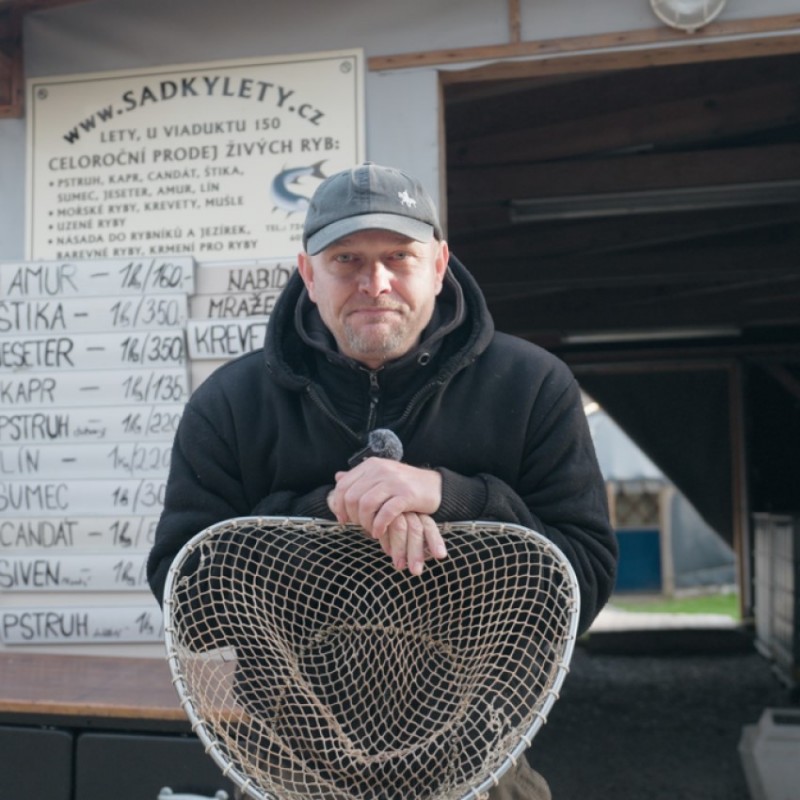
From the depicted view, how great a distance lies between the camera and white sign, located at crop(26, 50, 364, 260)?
433 cm

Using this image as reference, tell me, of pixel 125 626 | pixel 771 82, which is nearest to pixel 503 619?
pixel 125 626

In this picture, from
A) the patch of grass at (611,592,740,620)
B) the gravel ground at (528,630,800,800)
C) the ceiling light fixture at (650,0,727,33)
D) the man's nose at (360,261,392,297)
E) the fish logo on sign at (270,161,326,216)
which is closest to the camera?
the man's nose at (360,261,392,297)

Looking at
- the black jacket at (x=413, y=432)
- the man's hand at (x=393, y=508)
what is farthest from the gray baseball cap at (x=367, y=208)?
the man's hand at (x=393, y=508)

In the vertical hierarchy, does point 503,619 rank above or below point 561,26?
below

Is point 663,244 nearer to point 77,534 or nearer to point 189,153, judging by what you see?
point 189,153

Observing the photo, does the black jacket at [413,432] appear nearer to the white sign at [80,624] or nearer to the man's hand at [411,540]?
the man's hand at [411,540]

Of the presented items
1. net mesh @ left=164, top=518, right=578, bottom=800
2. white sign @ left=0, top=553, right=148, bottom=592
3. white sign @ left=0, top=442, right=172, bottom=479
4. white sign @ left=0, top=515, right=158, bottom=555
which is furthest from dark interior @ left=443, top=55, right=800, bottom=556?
net mesh @ left=164, top=518, right=578, bottom=800

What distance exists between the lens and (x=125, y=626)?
14.3 ft

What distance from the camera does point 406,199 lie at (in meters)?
2.23

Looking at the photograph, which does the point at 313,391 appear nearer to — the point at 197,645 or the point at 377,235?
the point at 377,235

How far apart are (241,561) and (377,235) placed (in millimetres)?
653

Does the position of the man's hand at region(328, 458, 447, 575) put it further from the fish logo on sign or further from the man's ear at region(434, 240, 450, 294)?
the fish logo on sign

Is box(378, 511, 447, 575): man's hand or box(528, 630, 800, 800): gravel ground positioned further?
box(528, 630, 800, 800): gravel ground

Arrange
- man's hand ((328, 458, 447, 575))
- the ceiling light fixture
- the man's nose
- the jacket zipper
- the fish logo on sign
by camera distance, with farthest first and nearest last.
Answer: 1. the fish logo on sign
2. the ceiling light fixture
3. the jacket zipper
4. the man's nose
5. man's hand ((328, 458, 447, 575))
